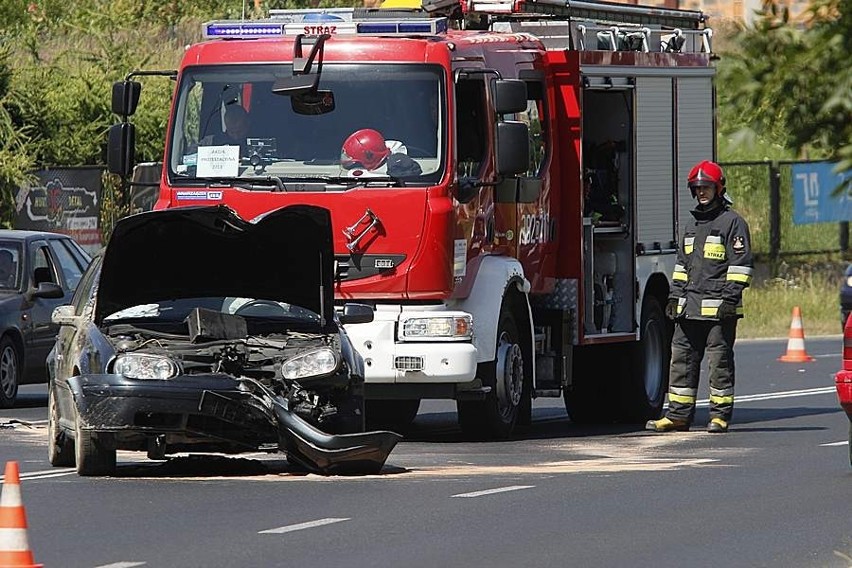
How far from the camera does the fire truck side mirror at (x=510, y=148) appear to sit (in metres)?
14.6

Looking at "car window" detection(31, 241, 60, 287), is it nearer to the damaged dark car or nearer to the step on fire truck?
the step on fire truck

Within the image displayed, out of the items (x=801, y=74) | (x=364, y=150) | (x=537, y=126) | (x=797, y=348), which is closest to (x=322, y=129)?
(x=364, y=150)

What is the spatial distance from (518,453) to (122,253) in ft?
11.1

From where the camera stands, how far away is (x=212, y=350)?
12047 mm

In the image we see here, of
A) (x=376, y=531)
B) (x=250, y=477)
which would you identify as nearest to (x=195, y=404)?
(x=250, y=477)

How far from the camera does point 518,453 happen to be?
14320 mm

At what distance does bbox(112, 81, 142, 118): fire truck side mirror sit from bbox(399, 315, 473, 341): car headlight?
8.98ft

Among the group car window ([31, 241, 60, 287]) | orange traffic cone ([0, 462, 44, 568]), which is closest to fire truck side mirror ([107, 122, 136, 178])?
car window ([31, 241, 60, 287])

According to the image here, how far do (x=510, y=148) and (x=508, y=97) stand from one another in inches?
14.5

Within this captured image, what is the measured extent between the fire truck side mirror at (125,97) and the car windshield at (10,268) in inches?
159

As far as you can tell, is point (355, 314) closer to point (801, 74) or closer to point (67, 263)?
point (67, 263)

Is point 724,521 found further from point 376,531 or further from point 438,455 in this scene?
point 438,455

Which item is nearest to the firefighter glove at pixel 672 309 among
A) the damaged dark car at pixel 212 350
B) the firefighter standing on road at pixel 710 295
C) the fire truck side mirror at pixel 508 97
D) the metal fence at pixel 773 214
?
the firefighter standing on road at pixel 710 295

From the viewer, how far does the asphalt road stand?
355 inches
